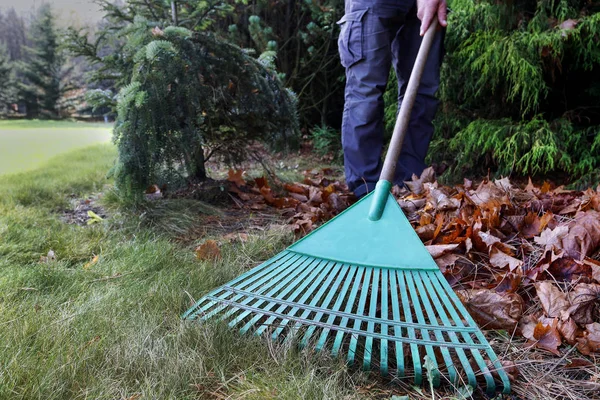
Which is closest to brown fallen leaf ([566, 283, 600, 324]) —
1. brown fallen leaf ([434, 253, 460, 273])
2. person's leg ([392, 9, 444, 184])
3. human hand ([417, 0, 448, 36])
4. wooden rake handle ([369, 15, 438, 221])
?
brown fallen leaf ([434, 253, 460, 273])

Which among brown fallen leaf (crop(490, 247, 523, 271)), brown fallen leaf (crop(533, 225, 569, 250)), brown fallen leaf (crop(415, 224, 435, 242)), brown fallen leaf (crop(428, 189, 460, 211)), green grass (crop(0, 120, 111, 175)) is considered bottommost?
brown fallen leaf (crop(490, 247, 523, 271))

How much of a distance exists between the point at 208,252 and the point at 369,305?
661mm

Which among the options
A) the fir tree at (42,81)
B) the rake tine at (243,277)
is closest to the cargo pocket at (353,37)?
the rake tine at (243,277)

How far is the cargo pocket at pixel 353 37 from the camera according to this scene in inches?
86.0

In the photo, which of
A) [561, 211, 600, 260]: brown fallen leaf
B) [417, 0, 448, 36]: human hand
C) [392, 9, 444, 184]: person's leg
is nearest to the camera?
[561, 211, 600, 260]: brown fallen leaf

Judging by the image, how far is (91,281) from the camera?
4.46ft

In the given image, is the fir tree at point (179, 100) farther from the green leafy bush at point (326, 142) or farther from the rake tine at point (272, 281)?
the green leafy bush at point (326, 142)

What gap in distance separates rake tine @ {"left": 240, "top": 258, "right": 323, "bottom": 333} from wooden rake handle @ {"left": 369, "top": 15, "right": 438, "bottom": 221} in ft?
0.99

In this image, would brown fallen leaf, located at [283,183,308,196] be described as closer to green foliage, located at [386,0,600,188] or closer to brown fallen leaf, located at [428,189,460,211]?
brown fallen leaf, located at [428,189,460,211]

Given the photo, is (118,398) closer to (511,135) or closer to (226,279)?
(226,279)

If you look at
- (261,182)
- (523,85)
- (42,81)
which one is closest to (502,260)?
(261,182)

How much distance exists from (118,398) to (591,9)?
3.10 m

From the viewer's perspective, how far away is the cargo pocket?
7.17 feet

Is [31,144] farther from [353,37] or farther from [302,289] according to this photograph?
[302,289]
